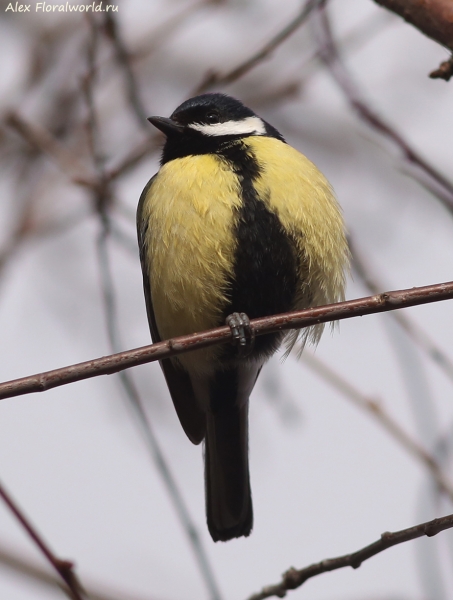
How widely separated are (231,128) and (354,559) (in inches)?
87.0

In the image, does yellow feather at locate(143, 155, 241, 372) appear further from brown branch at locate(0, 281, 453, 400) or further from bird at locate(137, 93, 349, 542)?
brown branch at locate(0, 281, 453, 400)

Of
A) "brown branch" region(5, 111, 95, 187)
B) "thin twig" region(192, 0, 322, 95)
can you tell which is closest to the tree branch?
"thin twig" region(192, 0, 322, 95)

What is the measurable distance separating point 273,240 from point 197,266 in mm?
340

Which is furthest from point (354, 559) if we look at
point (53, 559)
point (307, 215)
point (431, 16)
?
point (431, 16)

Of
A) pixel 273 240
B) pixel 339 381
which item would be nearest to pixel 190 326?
pixel 273 240

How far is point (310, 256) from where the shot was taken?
10.7ft

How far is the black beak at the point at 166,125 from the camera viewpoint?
3.67 meters

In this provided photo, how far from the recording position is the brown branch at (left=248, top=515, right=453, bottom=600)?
199 centimetres

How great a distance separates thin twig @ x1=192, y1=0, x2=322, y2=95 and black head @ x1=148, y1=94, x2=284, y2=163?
11cm

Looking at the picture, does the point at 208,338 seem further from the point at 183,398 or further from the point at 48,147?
the point at 48,147

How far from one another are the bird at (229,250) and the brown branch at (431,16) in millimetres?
844

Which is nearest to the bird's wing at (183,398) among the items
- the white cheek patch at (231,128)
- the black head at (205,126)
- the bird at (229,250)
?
the bird at (229,250)

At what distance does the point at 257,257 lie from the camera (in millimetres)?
3209

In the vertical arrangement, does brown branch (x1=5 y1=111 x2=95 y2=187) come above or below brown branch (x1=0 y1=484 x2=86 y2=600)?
above
